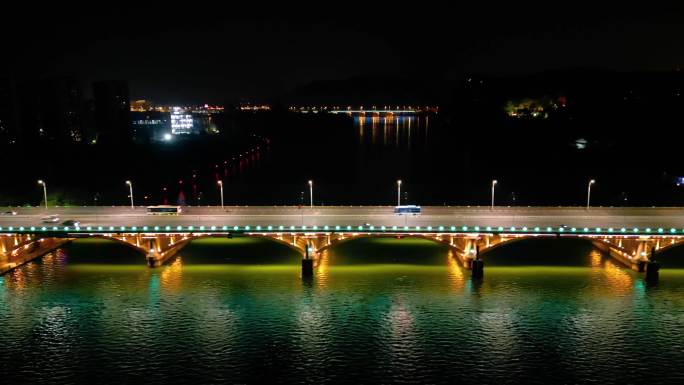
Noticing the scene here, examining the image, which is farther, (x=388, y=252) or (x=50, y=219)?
(x=388, y=252)

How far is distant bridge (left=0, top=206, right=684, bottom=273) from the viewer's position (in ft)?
161

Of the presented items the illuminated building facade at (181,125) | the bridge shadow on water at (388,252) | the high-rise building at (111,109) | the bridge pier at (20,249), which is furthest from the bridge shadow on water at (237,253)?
the illuminated building facade at (181,125)

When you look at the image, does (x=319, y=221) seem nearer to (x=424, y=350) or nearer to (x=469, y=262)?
(x=469, y=262)

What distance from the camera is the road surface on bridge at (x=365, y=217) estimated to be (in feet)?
173

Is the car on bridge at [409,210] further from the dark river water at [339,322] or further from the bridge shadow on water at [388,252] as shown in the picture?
the dark river water at [339,322]

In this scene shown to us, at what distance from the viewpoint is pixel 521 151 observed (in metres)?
138

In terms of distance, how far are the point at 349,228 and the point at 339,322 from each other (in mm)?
11112

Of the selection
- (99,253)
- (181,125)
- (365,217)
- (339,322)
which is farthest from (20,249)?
(181,125)

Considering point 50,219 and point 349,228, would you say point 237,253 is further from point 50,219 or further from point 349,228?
point 50,219

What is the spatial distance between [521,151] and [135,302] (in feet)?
360

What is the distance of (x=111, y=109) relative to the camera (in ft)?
570

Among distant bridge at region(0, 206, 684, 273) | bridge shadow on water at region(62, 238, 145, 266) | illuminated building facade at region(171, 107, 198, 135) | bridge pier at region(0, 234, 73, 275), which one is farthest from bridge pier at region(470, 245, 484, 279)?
illuminated building facade at region(171, 107, 198, 135)

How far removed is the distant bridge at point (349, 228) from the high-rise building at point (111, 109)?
387ft

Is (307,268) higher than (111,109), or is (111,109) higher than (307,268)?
(111,109)
